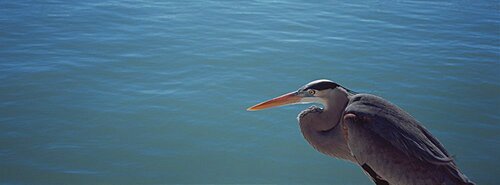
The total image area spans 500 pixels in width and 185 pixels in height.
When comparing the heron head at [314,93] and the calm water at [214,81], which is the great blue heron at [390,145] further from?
the calm water at [214,81]

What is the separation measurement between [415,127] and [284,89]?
3.42 metres

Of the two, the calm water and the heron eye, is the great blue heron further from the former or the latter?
the calm water

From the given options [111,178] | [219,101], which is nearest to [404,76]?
[219,101]

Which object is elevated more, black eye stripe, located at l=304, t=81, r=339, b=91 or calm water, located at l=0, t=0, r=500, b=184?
black eye stripe, located at l=304, t=81, r=339, b=91

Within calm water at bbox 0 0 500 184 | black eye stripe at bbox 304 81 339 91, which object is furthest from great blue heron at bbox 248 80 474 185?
calm water at bbox 0 0 500 184

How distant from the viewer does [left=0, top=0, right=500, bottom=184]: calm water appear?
17.7ft

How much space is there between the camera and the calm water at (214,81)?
540 cm

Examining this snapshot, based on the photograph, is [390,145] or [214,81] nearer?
[390,145]

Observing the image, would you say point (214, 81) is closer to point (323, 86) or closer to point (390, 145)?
point (323, 86)

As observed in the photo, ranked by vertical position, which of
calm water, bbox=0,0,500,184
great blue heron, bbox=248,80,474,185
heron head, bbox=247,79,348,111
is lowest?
calm water, bbox=0,0,500,184

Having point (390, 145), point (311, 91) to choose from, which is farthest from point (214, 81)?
point (390, 145)

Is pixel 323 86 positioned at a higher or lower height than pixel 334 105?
higher

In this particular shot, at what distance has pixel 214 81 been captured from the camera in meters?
6.89

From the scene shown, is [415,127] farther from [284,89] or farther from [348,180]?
[284,89]
